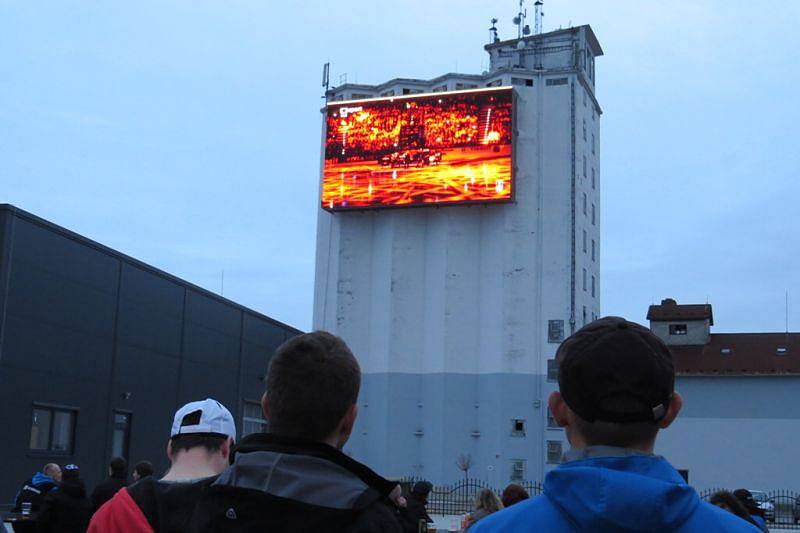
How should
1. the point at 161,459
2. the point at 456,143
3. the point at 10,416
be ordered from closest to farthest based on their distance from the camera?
the point at 10,416 < the point at 161,459 < the point at 456,143

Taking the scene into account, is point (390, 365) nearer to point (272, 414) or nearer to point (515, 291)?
point (515, 291)

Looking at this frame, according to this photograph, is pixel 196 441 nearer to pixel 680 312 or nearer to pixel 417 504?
pixel 417 504

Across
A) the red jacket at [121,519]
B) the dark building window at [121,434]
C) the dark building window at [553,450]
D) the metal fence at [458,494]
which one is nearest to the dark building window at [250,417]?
the metal fence at [458,494]

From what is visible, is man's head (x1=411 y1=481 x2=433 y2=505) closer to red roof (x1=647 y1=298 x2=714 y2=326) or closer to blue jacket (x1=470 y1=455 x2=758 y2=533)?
blue jacket (x1=470 y1=455 x2=758 y2=533)

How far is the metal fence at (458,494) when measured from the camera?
147ft

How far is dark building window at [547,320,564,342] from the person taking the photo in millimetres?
52812

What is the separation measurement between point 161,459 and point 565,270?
26.0 meters

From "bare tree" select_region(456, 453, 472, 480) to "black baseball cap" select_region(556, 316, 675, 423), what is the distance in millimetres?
50783

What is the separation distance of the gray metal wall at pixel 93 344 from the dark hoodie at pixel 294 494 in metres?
27.5

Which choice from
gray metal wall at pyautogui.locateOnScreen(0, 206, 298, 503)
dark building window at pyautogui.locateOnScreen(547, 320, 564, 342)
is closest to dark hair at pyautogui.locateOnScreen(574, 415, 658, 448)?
gray metal wall at pyautogui.locateOnScreen(0, 206, 298, 503)

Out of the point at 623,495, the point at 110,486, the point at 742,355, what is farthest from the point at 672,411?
the point at 742,355

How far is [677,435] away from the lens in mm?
53875

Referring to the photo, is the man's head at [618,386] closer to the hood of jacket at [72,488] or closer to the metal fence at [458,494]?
the hood of jacket at [72,488]

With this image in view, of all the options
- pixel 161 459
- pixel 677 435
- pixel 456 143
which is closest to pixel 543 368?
pixel 677 435
